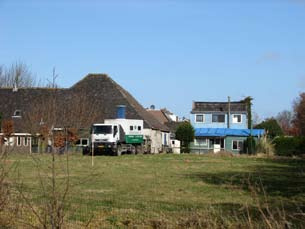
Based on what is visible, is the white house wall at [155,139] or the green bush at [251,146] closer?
the green bush at [251,146]

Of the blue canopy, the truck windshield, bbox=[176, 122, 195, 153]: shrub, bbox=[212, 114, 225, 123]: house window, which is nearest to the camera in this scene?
the truck windshield

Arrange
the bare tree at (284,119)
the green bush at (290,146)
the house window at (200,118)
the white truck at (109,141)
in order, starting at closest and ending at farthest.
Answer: the white truck at (109,141), the green bush at (290,146), the house window at (200,118), the bare tree at (284,119)

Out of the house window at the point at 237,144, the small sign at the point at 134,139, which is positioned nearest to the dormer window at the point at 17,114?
the small sign at the point at 134,139

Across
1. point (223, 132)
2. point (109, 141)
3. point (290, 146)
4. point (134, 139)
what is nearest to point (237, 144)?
point (223, 132)

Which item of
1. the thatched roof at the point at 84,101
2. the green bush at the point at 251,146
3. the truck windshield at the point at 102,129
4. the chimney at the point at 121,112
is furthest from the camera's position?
the green bush at the point at 251,146

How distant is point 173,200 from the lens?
12781mm

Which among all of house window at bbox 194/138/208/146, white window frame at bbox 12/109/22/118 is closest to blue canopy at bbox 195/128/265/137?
house window at bbox 194/138/208/146

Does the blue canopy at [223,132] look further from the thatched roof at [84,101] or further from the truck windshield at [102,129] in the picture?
the truck windshield at [102,129]

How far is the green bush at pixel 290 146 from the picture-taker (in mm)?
53875

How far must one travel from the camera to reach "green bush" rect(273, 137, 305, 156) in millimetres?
53875

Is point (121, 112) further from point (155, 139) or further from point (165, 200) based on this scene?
point (165, 200)

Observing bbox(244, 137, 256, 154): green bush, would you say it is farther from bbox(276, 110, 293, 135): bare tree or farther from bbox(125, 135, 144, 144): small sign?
bbox(276, 110, 293, 135): bare tree

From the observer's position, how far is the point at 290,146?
54.2 m

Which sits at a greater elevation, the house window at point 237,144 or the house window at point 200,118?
the house window at point 200,118
